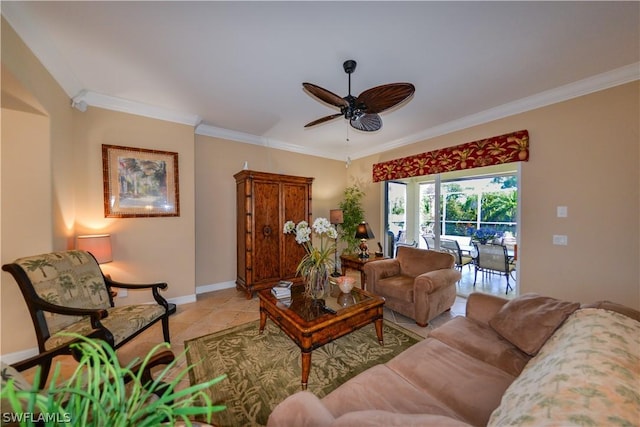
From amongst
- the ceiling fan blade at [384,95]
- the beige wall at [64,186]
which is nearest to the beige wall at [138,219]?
the beige wall at [64,186]

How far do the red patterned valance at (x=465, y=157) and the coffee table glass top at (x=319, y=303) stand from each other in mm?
2464

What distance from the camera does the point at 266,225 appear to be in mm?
3678

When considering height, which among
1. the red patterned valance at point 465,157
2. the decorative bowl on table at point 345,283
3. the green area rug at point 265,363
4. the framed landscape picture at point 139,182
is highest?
the red patterned valance at point 465,157

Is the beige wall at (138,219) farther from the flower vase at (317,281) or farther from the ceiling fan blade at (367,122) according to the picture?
the ceiling fan blade at (367,122)

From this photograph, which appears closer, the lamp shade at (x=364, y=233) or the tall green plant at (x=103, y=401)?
the tall green plant at (x=103, y=401)

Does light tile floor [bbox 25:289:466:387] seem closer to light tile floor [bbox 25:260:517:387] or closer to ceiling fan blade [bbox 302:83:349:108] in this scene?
light tile floor [bbox 25:260:517:387]

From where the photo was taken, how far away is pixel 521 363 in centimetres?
137

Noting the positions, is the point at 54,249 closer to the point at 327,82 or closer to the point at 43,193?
the point at 43,193

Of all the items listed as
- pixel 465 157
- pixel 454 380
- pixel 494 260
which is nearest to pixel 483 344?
pixel 454 380

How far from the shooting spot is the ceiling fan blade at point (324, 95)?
1803mm

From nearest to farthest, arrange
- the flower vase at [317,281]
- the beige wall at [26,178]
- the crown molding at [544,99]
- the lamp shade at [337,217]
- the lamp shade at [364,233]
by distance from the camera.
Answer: the beige wall at [26,178] < the flower vase at [317,281] < the crown molding at [544,99] < the lamp shade at [364,233] < the lamp shade at [337,217]

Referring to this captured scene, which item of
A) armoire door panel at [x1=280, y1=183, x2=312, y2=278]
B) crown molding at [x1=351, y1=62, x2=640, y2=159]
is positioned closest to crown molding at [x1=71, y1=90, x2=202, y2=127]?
armoire door panel at [x1=280, y1=183, x2=312, y2=278]

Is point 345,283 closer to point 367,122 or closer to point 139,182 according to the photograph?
point 367,122

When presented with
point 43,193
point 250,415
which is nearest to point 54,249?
point 43,193
